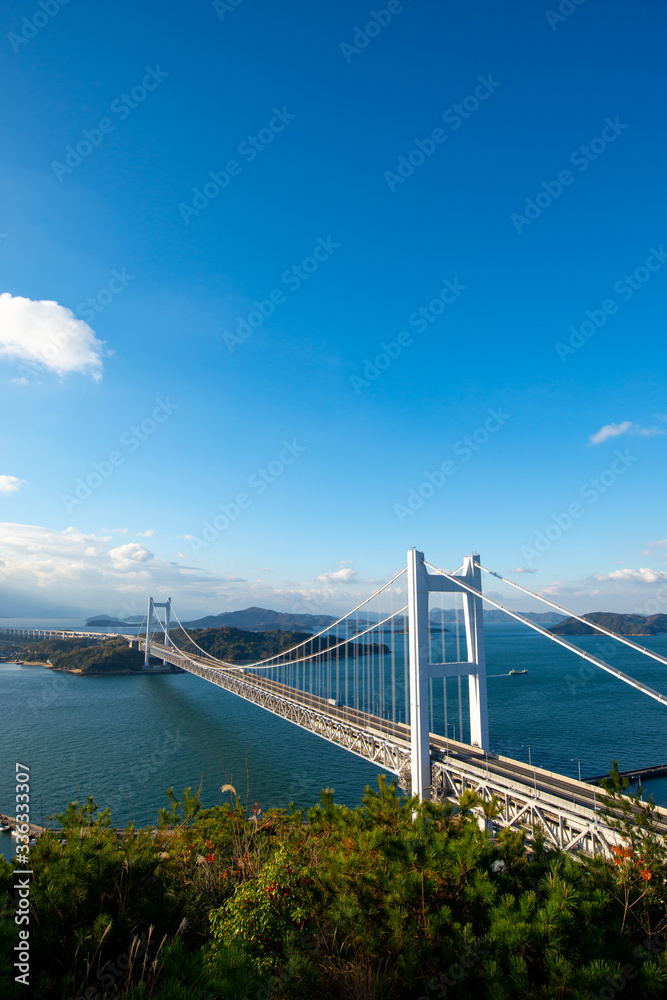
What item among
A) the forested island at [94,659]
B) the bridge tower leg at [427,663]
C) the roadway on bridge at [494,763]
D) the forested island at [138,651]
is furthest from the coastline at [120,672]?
the bridge tower leg at [427,663]

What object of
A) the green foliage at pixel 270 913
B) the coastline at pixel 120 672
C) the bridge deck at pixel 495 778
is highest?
the green foliage at pixel 270 913

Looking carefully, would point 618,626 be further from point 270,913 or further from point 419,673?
point 270,913

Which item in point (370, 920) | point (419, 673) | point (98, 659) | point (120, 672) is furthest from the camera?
point (98, 659)

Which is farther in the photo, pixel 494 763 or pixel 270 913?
pixel 494 763

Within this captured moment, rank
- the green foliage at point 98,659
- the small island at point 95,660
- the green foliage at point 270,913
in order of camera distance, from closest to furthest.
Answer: the green foliage at point 270,913 < the small island at point 95,660 < the green foliage at point 98,659

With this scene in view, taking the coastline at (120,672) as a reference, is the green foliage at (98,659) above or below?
above

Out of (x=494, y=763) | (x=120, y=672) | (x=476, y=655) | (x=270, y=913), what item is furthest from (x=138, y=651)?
(x=270, y=913)

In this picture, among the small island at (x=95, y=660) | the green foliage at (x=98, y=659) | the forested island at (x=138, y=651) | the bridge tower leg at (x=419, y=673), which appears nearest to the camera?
the bridge tower leg at (x=419, y=673)

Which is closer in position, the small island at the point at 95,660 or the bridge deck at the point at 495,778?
the bridge deck at the point at 495,778

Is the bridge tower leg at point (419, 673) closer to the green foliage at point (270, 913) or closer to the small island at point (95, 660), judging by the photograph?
the green foliage at point (270, 913)

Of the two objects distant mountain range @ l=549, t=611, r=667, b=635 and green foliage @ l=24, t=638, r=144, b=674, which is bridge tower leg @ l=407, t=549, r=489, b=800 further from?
distant mountain range @ l=549, t=611, r=667, b=635
